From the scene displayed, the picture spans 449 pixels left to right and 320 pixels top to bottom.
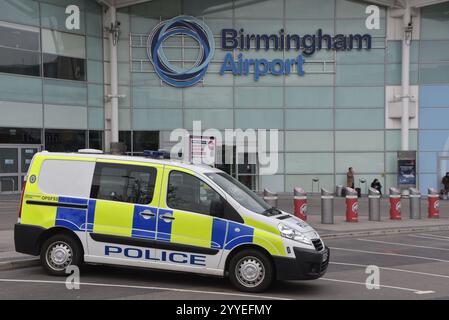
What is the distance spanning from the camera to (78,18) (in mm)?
28859

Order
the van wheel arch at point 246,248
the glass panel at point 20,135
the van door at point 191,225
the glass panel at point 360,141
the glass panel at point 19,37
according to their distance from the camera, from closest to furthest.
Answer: the van wheel arch at point 246,248 → the van door at point 191,225 → the glass panel at point 19,37 → the glass panel at point 20,135 → the glass panel at point 360,141

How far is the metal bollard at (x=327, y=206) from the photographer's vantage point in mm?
17188

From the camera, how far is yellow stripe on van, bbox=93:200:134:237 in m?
8.62

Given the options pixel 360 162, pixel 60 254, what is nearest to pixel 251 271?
pixel 60 254

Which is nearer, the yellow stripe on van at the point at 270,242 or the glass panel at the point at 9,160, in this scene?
the yellow stripe on van at the point at 270,242

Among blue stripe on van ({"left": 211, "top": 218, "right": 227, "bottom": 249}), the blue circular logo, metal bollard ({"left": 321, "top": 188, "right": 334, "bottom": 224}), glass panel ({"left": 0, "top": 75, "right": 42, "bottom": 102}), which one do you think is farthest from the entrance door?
blue stripe on van ({"left": 211, "top": 218, "right": 227, "bottom": 249})

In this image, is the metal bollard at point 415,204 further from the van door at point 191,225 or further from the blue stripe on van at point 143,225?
the blue stripe on van at point 143,225

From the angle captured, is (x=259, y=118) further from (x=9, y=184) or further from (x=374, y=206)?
(x=374, y=206)

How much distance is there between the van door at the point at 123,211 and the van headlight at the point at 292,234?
1794 mm

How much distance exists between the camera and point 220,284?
8695 mm

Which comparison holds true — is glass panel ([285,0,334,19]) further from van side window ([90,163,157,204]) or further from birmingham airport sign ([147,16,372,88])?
van side window ([90,163,157,204])

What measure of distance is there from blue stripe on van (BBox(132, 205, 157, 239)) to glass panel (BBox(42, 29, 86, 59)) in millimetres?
20825

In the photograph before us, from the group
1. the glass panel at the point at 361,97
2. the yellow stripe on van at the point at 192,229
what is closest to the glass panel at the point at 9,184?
the glass panel at the point at 361,97

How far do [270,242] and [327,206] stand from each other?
9479mm
